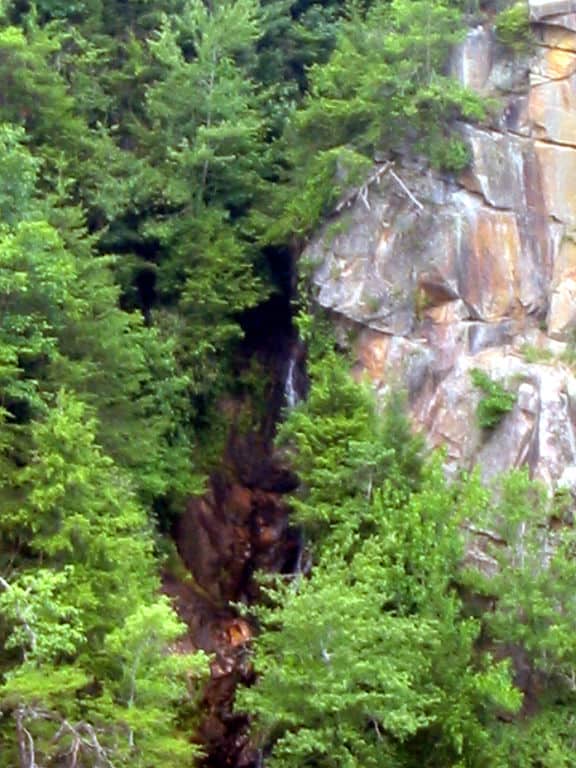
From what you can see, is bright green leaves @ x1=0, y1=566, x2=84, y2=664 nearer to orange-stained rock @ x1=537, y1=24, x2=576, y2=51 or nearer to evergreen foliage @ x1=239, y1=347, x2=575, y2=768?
evergreen foliage @ x1=239, y1=347, x2=575, y2=768

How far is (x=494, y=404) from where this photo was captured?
59.9 feet

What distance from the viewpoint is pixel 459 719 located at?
46.0ft

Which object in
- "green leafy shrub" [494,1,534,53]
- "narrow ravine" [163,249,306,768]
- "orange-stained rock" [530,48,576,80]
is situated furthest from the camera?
"green leafy shrub" [494,1,534,53]

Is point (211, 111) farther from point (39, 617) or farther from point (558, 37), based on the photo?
point (39, 617)

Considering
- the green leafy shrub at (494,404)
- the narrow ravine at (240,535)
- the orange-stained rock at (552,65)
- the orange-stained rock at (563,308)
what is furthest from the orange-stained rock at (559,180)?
the narrow ravine at (240,535)

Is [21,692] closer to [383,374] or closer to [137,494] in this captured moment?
[137,494]

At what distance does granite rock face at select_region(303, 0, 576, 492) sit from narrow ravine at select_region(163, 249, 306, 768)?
247cm

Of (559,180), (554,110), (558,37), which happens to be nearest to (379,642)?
(559,180)

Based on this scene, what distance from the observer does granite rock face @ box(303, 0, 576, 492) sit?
19.2 meters

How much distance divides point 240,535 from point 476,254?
680 centimetres

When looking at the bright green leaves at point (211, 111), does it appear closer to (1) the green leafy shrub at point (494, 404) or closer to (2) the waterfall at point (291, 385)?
(2) the waterfall at point (291, 385)

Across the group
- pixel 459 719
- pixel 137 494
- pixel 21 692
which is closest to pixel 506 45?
pixel 137 494

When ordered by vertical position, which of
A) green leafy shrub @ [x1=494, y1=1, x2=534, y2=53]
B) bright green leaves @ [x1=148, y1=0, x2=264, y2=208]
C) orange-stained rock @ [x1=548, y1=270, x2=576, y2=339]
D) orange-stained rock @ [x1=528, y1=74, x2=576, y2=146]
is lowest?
orange-stained rock @ [x1=548, y1=270, x2=576, y2=339]

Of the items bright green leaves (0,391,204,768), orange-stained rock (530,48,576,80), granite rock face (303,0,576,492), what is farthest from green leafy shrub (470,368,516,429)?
bright green leaves (0,391,204,768)
